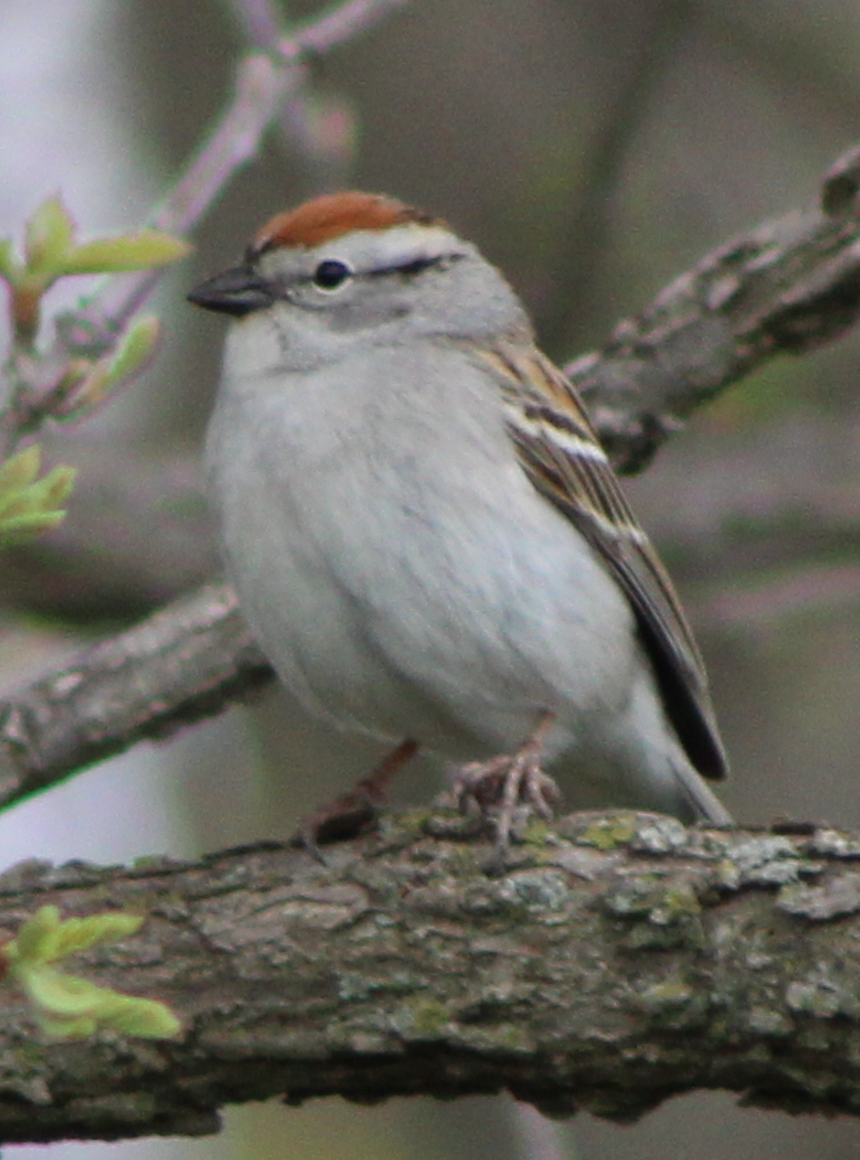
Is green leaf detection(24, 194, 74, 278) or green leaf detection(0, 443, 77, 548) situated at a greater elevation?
green leaf detection(24, 194, 74, 278)

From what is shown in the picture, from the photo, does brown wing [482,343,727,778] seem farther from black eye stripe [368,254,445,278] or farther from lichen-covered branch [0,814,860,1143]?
lichen-covered branch [0,814,860,1143]

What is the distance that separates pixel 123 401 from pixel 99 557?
5.67 ft

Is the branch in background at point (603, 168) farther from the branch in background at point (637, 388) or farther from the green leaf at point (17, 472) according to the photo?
the green leaf at point (17, 472)

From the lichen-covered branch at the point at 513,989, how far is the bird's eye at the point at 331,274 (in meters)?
1.72

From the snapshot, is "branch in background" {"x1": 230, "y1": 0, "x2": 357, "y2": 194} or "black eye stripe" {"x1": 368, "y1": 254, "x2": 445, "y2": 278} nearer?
"branch in background" {"x1": 230, "y1": 0, "x2": 357, "y2": 194}

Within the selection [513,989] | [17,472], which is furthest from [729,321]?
→ [17,472]

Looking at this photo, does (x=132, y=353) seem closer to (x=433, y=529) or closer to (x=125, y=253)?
(x=125, y=253)

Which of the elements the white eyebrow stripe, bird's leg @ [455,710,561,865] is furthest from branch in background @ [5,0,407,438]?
bird's leg @ [455,710,561,865]

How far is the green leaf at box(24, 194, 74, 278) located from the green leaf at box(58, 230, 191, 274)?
0.05 meters

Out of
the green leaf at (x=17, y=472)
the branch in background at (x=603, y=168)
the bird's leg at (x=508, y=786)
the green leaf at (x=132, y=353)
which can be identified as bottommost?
the bird's leg at (x=508, y=786)

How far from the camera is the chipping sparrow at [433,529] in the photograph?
4.16 meters

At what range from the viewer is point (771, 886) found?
325cm

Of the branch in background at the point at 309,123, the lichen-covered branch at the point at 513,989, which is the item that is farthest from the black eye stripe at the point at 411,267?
the lichen-covered branch at the point at 513,989

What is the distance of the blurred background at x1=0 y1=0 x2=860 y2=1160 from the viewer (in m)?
6.28
